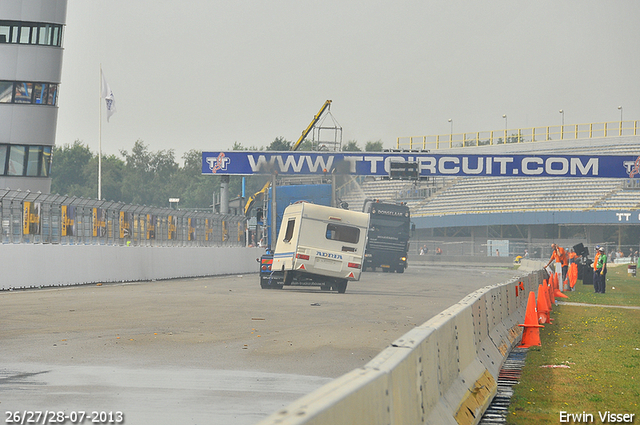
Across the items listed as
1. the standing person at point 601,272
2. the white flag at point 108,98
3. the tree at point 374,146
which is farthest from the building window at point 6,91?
the tree at point 374,146

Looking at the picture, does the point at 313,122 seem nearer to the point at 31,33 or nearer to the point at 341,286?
the point at 31,33

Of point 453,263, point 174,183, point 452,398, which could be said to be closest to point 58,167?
point 174,183

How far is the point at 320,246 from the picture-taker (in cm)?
2658

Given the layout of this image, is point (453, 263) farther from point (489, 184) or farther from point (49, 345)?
point (49, 345)

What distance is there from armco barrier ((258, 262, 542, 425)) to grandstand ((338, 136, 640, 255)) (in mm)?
64872

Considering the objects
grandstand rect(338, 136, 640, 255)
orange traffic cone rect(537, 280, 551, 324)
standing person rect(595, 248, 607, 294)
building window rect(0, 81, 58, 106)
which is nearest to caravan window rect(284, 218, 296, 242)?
orange traffic cone rect(537, 280, 551, 324)

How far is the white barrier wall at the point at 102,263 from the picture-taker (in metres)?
24.2

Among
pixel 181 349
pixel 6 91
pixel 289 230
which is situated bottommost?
pixel 181 349

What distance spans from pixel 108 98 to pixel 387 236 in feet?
60.3

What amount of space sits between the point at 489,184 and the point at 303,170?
39.3 meters

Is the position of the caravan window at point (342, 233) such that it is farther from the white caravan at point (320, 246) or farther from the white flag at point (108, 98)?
the white flag at point (108, 98)

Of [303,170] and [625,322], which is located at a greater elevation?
[303,170]

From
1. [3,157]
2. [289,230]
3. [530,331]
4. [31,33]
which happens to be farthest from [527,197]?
[530,331]

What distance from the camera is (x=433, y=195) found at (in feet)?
284
